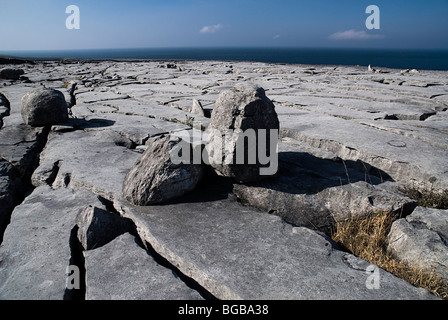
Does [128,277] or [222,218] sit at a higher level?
[222,218]

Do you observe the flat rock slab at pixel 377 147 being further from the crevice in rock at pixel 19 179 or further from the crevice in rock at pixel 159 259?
the crevice in rock at pixel 19 179

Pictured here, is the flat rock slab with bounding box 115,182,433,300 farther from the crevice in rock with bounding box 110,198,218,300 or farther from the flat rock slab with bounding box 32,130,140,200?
the flat rock slab with bounding box 32,130,140,200

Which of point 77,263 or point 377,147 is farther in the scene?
point 377,147

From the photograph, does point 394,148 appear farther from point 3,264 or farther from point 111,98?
point 111,98

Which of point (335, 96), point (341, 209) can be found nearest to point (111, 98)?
point (335, 96)

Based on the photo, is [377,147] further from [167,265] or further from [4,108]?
[4,108]

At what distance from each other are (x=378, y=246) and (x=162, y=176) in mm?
1571

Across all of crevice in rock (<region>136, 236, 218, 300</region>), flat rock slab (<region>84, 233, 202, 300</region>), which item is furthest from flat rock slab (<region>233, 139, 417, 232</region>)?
flat rock slab (<region>84, 233, 202, 300</region>)

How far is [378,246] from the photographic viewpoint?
2.03 m

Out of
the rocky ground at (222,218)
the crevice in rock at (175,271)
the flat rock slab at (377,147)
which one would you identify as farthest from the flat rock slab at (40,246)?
the flat rock slab at (377,147)

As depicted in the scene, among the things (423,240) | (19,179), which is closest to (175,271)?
(423,240)

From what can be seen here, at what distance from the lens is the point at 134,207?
2258mm

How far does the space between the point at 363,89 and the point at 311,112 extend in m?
2.96

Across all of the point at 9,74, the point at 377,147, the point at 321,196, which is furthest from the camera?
the point at 9,74
